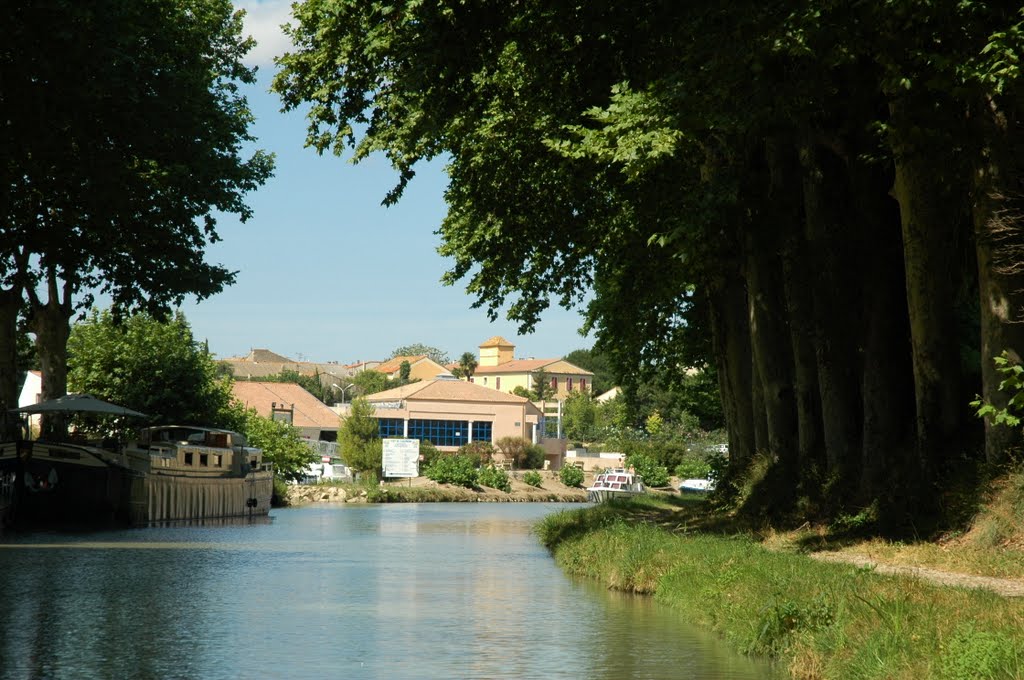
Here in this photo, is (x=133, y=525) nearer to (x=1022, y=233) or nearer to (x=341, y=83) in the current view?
(x=341, y=83)

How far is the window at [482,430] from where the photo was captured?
11631 cm

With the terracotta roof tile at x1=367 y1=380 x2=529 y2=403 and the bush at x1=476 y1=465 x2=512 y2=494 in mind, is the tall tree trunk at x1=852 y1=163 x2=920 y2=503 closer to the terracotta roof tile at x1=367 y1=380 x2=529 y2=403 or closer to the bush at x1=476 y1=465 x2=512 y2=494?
the bush at x1=476 y1=465 x2=512 y2=494

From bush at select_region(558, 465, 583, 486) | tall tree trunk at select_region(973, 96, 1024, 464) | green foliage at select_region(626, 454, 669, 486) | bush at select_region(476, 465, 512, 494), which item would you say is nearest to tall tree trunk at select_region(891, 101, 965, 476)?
tall tree trunk at select_region(973, 96, 1024, 464)

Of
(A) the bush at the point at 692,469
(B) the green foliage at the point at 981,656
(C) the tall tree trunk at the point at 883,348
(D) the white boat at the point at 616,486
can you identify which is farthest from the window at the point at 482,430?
(B) the green foliage at the point at 981,656

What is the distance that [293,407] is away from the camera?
11212cm

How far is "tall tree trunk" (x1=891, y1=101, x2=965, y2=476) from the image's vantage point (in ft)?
69.1

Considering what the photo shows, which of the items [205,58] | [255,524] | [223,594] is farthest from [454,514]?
[223,594]

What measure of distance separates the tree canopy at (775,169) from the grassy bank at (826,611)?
412 centimetres

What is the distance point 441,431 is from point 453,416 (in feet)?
5.37

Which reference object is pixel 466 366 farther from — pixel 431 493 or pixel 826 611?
pixel 826 611

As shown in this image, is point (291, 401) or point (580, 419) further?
point (580, 419)


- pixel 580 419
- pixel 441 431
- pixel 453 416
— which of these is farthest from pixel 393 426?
pixel 580 419

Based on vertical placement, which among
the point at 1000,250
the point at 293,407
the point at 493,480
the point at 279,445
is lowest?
the point at 493,480

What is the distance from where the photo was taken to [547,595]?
22.6m
